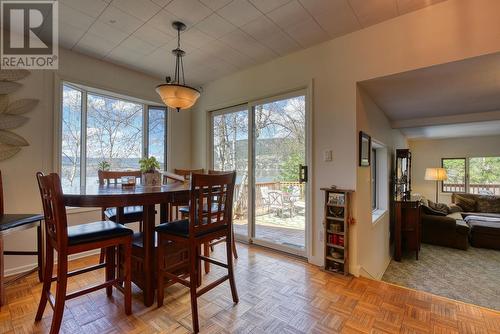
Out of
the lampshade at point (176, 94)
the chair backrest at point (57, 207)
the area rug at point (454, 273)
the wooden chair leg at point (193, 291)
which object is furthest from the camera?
the area rug at point (454, 273)

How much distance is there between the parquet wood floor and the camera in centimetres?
162

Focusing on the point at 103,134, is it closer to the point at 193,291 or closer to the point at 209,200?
the point at 209,200

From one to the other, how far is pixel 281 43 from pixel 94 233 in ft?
8.52

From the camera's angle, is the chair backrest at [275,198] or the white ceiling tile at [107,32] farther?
the chair backrest at [275,198]

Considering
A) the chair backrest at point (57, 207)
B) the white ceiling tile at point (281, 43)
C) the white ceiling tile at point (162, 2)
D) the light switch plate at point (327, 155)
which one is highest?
the white ceiling tile at point (281, 43)

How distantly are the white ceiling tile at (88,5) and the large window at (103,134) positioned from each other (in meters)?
1.13

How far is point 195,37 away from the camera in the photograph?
2.57 metres

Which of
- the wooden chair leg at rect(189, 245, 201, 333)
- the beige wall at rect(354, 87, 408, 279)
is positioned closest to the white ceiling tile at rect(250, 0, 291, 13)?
Answer: the beige wall at rect(354, 87, 408, 279)

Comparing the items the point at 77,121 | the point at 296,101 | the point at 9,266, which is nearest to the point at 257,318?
the point at 296,101

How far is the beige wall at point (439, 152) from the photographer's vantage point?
6.17m

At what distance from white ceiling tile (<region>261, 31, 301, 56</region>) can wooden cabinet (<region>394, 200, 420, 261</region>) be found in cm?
312

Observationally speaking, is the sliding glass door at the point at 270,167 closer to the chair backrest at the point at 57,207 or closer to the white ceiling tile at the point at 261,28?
the white ceiling tile at the point at 261,28

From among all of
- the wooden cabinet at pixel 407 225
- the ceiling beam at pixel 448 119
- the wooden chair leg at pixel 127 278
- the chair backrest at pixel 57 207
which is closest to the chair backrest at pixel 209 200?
the wooden chair leg at pixel 127 278
